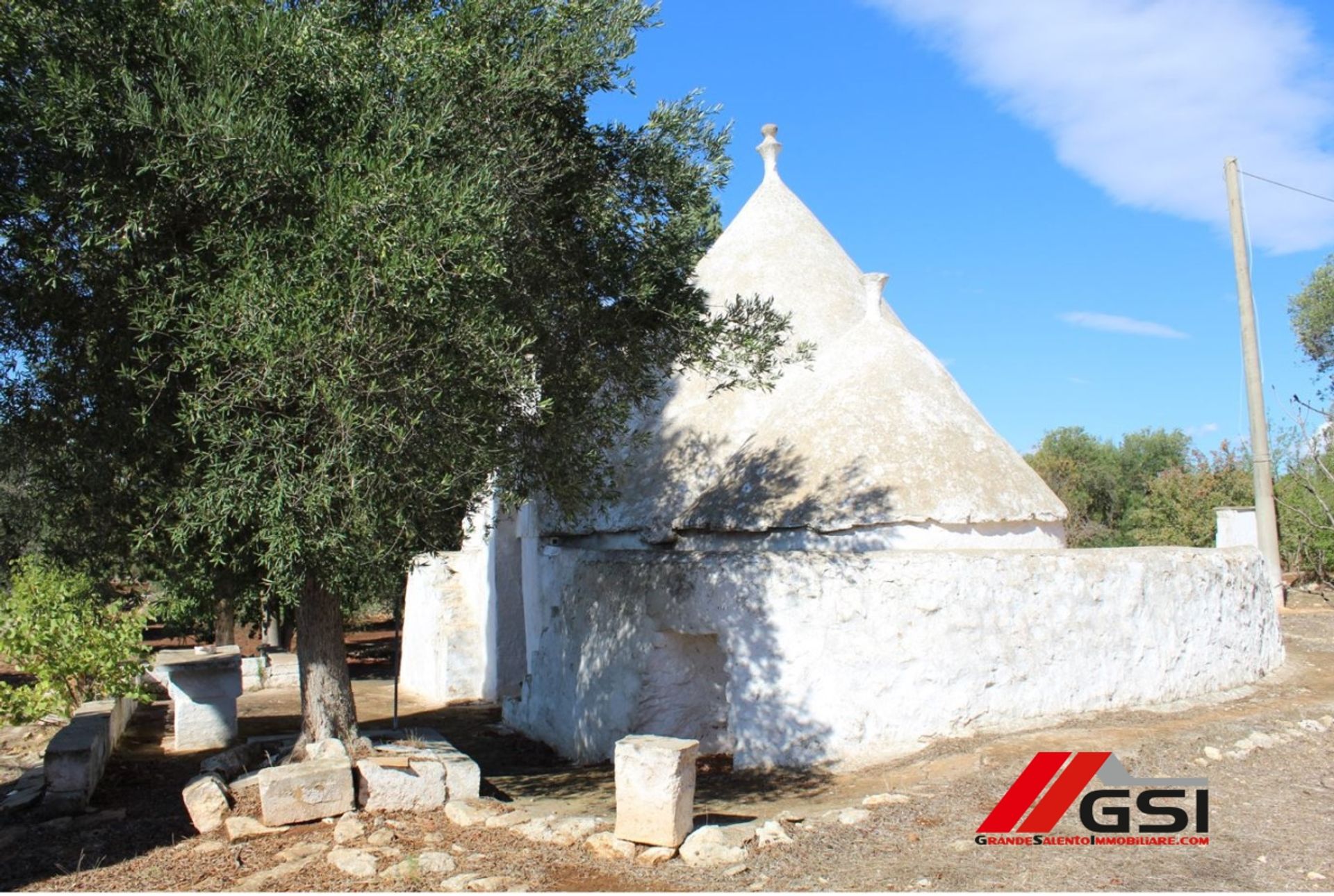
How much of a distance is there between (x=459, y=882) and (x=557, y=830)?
3.24 feet

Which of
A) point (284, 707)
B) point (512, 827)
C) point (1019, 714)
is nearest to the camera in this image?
point (512, 827)

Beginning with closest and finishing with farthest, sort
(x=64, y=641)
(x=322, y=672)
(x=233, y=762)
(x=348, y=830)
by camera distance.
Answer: (x=348, y=830), (x=322, y=672), (x=233, y=762), (x=64, y=641)

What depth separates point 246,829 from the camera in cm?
655

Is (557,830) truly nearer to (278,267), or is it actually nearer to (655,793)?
(655,793)

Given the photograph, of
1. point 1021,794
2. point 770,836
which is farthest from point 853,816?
point 1021,794

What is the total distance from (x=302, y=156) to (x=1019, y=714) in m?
7.32

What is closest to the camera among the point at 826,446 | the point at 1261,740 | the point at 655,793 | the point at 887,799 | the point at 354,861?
the point at 354,861

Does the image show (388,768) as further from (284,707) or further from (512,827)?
(284,707)

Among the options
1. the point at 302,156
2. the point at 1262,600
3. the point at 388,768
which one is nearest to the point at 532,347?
the point at 302,156

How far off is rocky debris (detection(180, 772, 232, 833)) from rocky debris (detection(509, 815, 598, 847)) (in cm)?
196

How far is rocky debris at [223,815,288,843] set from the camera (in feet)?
21.4

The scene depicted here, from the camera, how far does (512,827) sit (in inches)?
263

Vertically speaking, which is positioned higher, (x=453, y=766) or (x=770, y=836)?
(x=453, y=766)

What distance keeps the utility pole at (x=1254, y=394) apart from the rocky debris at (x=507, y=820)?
13.6m
